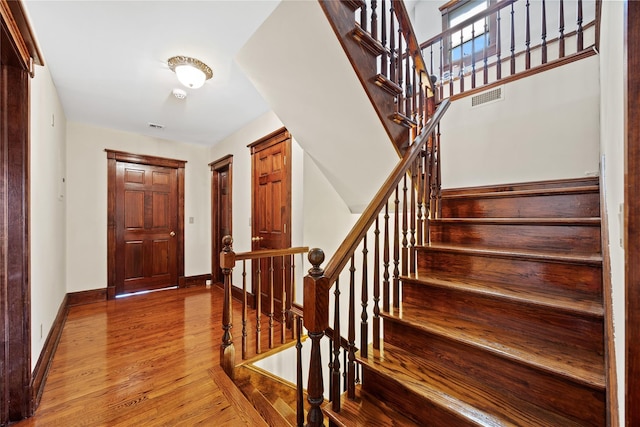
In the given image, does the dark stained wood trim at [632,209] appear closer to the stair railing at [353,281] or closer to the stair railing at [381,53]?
the stair railing at [353,281]

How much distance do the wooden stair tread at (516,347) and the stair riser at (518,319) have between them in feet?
0.06

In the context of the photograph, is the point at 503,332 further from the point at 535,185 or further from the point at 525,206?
the point at 535,185

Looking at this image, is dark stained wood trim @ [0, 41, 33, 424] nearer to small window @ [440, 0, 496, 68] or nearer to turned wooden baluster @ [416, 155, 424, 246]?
turned wooden baluster @ [416, 155, 424, 246]

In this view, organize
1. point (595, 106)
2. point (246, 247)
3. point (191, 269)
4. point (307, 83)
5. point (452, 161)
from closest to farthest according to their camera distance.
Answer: point (307, 83)
point (595, 106)
point (452, 161)
point (246, 247)
point (191, 269)

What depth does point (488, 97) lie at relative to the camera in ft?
8.47

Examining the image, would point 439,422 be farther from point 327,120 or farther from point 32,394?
point 32,394

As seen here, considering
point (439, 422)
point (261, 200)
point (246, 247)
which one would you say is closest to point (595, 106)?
point (439, 422)

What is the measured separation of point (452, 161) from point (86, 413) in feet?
11.5

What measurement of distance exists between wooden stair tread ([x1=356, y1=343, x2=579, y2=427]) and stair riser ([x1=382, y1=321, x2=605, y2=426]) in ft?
0.05

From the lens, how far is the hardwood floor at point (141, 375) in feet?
5.21

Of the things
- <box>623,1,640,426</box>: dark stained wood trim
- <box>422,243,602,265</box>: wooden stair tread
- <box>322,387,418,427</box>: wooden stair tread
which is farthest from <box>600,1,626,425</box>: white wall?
<box>322,387,418,427</box>: wooden stair tread

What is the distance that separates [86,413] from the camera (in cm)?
160

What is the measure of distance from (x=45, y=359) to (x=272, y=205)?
7.48ft

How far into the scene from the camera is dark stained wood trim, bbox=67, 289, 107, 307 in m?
3.49
